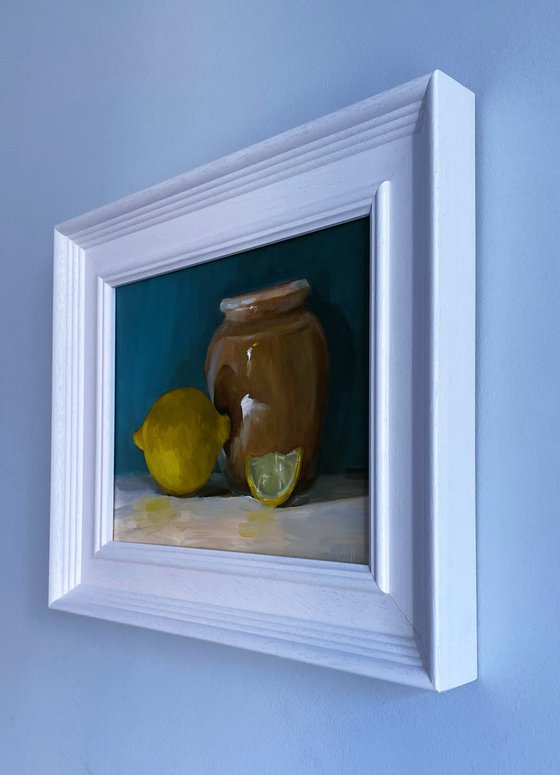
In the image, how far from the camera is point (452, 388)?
2.05 feet

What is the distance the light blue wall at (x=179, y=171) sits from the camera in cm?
61

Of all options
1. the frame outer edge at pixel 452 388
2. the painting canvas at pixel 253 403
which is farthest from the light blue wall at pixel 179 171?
the painting canvas at pixel 253 403

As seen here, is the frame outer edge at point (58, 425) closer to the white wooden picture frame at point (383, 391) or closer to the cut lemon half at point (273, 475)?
the white wooden picture frame at point (383, 391)

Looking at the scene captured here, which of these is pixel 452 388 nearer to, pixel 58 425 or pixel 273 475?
pixel 273 475

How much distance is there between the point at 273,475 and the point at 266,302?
159 millimetres

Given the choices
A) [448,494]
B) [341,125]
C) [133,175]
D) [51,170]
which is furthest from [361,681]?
[51,170]

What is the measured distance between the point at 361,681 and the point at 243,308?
0.35 m

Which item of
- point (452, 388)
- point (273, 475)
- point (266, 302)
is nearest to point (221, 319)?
point (266, 302)

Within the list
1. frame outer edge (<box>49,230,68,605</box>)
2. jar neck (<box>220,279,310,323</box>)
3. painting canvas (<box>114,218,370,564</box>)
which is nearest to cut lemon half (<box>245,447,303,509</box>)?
painting canvas (<box>114,218,370,564</box>)

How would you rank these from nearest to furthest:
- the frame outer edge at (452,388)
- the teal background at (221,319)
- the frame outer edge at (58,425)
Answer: the frame outer edge at (452,388) → the teal background at (221,319) → the frame outer edge at (58,425)

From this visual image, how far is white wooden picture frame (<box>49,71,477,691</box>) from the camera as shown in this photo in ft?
2.04

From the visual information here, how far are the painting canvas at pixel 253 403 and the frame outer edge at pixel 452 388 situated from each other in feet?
0.30

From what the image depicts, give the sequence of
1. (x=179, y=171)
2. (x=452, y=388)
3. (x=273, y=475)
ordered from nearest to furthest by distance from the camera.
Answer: (x=452, y=388) < (x=273, y=475) < (x=179, y=171)

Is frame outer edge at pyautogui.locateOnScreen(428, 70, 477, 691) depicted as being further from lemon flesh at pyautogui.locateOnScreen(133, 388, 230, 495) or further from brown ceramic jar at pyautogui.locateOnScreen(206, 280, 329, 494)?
lemon flesh at pyautogui.locateOnScreen(133, 388, 230, 495)
